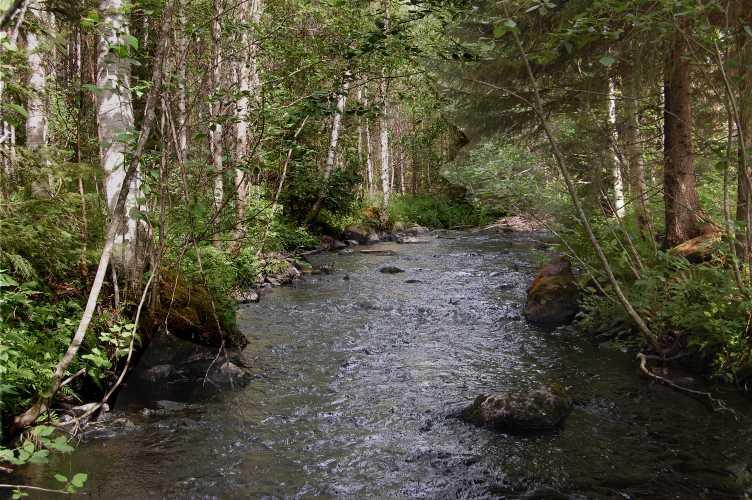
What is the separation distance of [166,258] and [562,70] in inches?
306

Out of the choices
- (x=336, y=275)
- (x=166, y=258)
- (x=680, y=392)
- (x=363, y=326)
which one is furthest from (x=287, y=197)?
(x=680, y=392)

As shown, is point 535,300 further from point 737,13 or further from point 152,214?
point 152,214

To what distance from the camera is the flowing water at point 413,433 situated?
4457mm

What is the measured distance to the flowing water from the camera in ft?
14.6

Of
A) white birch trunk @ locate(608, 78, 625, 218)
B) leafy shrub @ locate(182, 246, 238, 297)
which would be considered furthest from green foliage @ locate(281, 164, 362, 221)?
white birch trunk @ locate(608, 78, 625, 218)

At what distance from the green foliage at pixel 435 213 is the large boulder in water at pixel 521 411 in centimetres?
2097

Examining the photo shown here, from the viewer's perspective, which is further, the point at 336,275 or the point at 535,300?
the point at 336,275

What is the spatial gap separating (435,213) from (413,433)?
24.5 m

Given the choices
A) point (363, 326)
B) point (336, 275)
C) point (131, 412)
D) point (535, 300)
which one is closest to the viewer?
point (131, 412)

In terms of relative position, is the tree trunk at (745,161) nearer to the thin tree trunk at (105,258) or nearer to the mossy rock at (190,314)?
the thin tree trunk at (105,258)

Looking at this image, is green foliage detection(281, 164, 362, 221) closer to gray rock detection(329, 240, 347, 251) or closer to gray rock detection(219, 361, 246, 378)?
gray rock detection(329, 240, 347, 251)

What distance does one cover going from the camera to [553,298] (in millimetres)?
9828

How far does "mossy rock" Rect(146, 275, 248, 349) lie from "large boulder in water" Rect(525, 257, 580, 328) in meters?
5.06

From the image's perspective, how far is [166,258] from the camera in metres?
7.30
